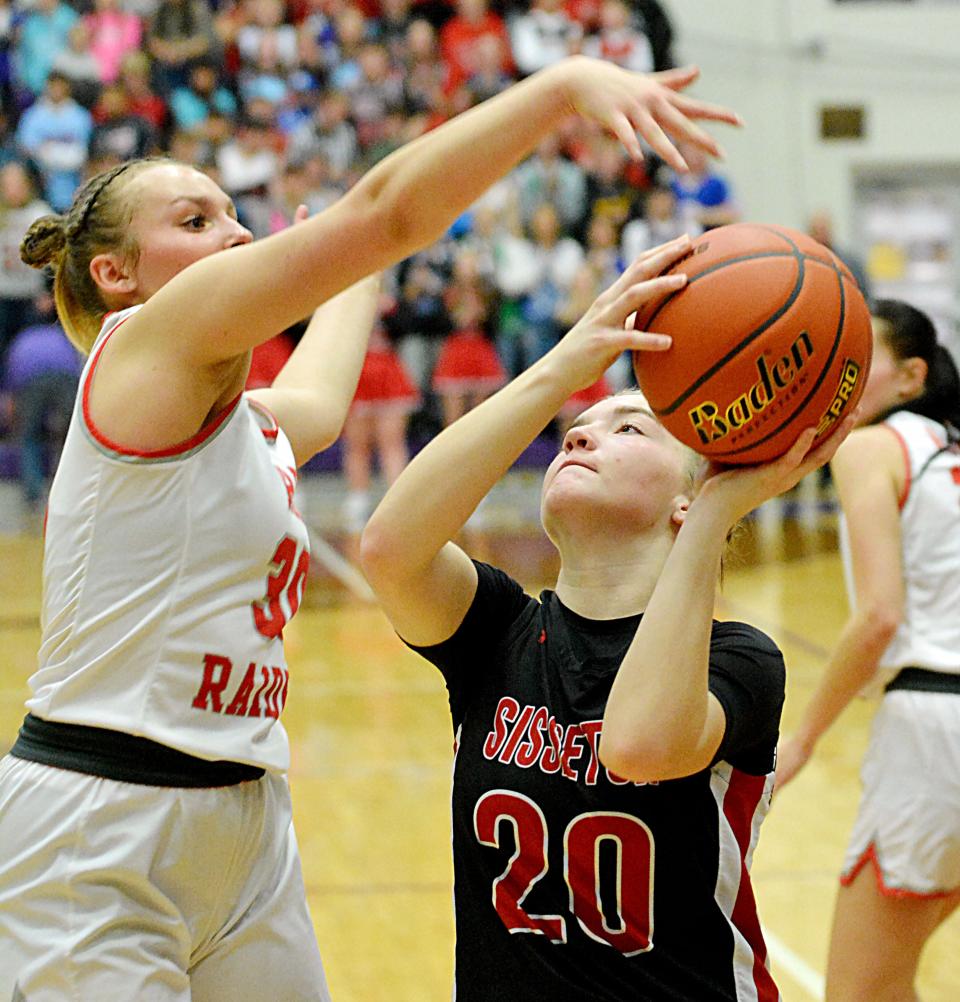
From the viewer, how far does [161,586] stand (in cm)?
216

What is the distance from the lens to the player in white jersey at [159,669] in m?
2.07

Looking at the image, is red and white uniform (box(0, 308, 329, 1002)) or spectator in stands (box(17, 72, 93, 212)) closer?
red and white uniform (box(0, 308, 329, 1002))

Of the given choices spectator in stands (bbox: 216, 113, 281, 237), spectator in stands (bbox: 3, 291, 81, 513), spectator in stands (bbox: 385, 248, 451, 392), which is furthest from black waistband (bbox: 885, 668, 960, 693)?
spectator in stands (bbox: 216, 113, 281, 237)

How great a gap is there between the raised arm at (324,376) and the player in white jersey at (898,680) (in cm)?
112

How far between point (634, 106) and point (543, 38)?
13.1 metres

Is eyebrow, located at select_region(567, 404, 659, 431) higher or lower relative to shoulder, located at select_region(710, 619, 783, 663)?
higher

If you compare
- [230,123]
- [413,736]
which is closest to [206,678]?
[413,736]

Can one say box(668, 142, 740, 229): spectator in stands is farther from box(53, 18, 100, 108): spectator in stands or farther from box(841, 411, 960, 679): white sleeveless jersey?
box(841, 411, 960, 679): white sleeveless jersey

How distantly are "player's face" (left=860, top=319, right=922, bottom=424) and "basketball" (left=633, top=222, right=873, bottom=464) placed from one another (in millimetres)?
1433

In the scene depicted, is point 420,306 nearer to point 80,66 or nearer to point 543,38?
point 543,38

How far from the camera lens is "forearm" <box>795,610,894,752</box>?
316cm

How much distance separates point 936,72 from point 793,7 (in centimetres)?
168

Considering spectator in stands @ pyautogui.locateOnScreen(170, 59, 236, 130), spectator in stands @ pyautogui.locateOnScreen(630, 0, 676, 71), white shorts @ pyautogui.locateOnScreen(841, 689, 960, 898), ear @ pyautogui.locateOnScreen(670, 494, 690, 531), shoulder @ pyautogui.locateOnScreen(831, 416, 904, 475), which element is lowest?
spectator in stands @ pyautogui.locateOnScreen(630, 0, 676, 71)

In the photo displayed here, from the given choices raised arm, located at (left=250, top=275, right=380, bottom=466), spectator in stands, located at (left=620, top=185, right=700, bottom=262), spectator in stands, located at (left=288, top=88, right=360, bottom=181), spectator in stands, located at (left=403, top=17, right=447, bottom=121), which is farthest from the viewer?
spectator in stands, located at (left=403, top=17, right=447, bottom=121)
